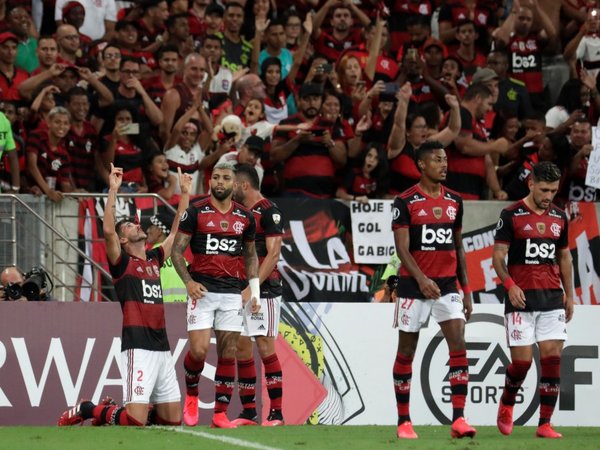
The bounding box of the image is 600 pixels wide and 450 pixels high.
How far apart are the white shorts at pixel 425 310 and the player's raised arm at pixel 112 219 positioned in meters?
2.77

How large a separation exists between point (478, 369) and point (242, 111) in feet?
17.2

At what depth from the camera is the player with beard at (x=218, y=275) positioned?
12203 millimetres

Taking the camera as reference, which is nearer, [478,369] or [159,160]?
[478,369]

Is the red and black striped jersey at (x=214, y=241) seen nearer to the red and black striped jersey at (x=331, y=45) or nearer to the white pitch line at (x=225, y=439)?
the white pitch line at (x=225, y=439)

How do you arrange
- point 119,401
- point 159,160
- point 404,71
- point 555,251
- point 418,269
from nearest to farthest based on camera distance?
1. point 418,269
2. point 555,251
3. point 119,401
4. point 159,160
5. point 404,71

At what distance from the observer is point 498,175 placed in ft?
61.7

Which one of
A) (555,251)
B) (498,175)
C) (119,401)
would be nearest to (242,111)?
(498,175)

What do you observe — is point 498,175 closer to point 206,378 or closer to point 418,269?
point 206,378

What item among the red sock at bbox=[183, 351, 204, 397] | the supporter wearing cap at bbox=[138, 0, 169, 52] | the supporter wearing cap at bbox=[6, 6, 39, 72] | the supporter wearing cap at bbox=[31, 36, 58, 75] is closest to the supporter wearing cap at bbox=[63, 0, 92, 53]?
the supporter wearing cap at bbox=[6, 6, 39, 72]

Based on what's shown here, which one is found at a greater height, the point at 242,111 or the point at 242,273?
the point at 242,111

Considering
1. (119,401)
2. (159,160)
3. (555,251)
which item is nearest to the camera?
(555,251)

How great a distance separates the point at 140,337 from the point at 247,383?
127 centimetres

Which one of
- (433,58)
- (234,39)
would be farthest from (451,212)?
(234,39)

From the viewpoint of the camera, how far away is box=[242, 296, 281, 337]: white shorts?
13094 millimetres
